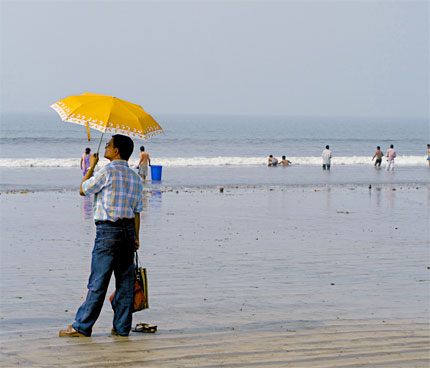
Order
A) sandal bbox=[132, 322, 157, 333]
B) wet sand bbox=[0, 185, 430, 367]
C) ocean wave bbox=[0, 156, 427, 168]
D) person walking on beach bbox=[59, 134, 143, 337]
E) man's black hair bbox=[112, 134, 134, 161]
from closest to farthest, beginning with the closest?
wet sand bbox=[0, 185, 430, 367] < person walking on beach bbox=[59, 134, 143, 337] < man's black hair bbox=[112, 134, 134, 161] < sandal bbox=[132, 322, 157, 333] < ocean wave bbox=[0, 156, 427, 168]

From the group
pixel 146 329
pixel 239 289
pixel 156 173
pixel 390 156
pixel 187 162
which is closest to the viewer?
pixel 146 329

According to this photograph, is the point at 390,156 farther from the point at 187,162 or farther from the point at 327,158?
the point at 187,162

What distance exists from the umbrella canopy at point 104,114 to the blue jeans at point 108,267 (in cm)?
89

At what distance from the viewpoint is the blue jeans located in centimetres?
635

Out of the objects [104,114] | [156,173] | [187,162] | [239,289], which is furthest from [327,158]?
[104,114]

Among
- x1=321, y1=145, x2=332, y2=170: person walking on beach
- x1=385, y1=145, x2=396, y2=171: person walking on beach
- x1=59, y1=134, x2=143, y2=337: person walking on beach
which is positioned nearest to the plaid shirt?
x1=59, y1=134, x2=143, y2=337: person walking on beach

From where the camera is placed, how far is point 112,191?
6371 mm

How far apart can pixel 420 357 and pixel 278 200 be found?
1433 centimetres

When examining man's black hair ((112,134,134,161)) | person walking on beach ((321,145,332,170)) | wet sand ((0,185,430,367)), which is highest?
man's black hair ((112,134,134,161))

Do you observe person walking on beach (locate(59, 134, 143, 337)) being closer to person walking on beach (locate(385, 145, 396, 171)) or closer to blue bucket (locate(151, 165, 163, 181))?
blue bucket (locate(151, 165, 163, 181))

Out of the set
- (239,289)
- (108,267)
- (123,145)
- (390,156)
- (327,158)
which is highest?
(123,145)

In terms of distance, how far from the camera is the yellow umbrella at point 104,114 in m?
6.58

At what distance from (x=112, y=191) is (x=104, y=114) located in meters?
0.79

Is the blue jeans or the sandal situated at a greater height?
the blue jeans
